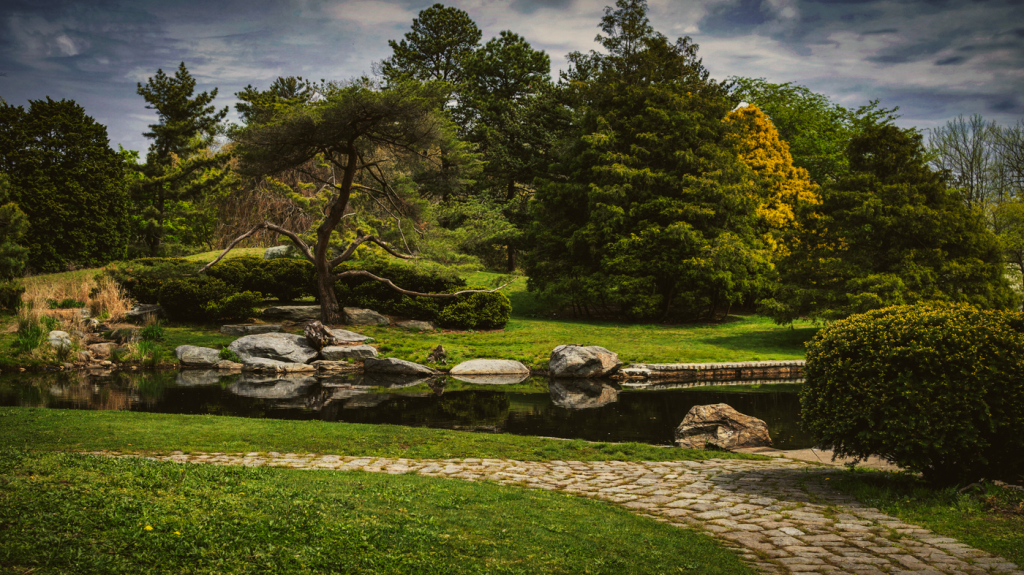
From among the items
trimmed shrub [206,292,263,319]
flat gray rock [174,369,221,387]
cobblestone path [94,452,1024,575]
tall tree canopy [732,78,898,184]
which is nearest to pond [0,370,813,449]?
flat gray rock [174,369,221,387]

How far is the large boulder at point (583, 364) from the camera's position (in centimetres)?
1727

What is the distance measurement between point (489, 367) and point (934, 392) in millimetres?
12699

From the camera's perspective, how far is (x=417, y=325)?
22.4 m

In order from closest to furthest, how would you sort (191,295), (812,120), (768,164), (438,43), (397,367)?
(397,367), (191,295), (768,164), (812,120), (438,43)

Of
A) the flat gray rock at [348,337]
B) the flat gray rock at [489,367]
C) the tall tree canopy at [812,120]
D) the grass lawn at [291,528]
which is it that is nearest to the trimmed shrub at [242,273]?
the flat gray rock at [348,337]

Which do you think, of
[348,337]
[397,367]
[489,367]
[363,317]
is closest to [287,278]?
[363,317]

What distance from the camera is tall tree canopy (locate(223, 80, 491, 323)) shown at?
17625 millimetres

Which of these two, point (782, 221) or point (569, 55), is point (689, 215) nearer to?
point (782, 221)

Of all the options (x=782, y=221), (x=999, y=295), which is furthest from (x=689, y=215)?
(x=999, y=295)

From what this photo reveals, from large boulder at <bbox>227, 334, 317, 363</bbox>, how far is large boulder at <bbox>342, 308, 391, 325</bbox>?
4.05m

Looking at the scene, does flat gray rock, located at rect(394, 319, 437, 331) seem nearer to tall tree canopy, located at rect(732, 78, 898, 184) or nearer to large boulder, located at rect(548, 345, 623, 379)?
large boulder, located at rect(548, 345, 623, 379)

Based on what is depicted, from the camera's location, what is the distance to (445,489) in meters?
5.39

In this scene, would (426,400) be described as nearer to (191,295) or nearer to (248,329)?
(248,329)

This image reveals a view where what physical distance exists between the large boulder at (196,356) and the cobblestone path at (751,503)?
38.7 feet
